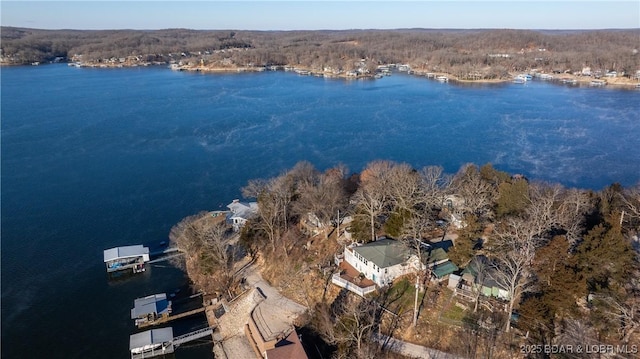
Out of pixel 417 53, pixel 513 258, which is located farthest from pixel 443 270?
pixel 417 53

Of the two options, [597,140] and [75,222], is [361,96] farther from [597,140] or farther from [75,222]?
[75,222]

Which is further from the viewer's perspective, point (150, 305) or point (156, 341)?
point (150, 305)

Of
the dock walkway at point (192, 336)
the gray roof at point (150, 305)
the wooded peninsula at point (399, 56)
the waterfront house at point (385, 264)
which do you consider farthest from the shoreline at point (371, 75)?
the dock walkway at point (192, 336)

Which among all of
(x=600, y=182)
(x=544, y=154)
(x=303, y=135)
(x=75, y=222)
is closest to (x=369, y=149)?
(x=303, y=135)

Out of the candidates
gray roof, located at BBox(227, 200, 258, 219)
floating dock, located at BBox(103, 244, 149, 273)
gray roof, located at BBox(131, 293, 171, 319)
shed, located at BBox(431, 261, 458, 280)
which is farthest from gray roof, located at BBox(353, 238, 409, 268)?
floating dock, located at BBox(103, 244, 149, 273)

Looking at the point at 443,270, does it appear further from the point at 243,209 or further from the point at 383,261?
the point at 243,209

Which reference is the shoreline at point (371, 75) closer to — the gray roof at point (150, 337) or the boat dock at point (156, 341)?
the boat dock at point (156, 341)
